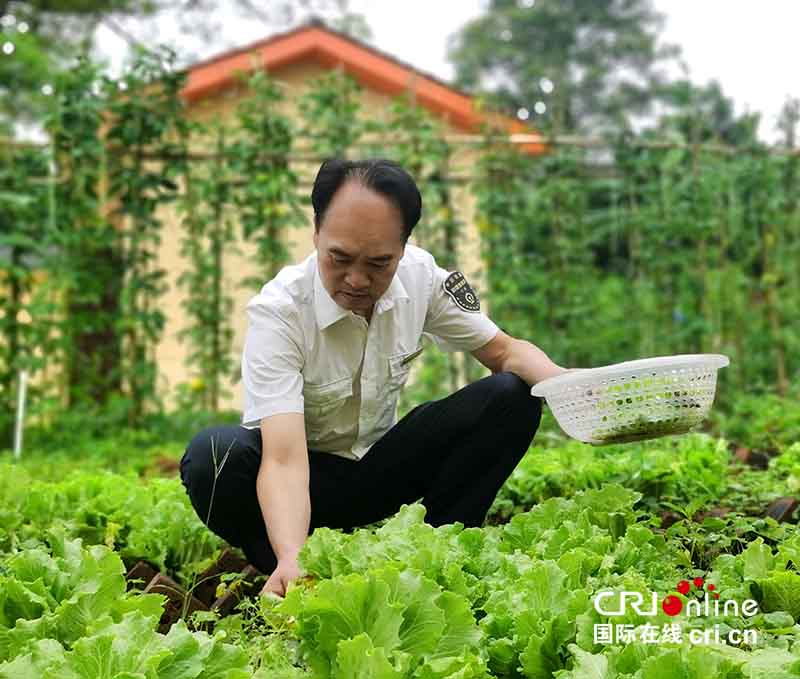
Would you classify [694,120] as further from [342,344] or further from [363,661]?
[363,661]

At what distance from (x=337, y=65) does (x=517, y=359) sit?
26.8 ft

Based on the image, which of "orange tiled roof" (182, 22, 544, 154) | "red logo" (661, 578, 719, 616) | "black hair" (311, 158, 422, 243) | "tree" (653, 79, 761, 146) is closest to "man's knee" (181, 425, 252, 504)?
"black hair" (311, 158, 422, 243)

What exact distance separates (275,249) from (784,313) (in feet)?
13.3

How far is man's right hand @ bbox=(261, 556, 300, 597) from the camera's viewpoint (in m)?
2.47

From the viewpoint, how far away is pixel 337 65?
10875mm

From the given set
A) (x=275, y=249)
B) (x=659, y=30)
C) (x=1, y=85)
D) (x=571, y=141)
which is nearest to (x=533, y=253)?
(x=571, y=141)

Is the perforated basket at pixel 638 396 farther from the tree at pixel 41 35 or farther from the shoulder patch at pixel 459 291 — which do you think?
the tree at pixel 41 35

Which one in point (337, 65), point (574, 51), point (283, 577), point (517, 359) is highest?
point (574, 51)

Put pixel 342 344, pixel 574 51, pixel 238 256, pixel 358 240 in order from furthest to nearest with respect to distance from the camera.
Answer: pixel 574 51, pixel 238 256, pixel 342 344, pixel 358 240

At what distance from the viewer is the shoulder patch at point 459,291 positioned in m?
3.23

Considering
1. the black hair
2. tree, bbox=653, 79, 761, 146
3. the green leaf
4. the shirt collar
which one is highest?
tree, bbox=653, 79, 761, 146

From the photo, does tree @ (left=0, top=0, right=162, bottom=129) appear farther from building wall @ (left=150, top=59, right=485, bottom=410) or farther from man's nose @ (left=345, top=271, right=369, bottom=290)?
man's nose @ (left=345, top=271, right=369, bottom=290)

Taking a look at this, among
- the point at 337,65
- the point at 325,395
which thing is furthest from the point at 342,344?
the point at 337,65

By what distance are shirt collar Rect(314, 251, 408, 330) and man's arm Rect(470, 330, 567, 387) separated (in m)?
0.42
